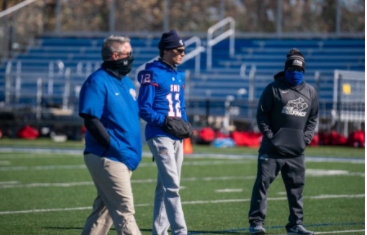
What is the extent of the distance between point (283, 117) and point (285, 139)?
0.75ft

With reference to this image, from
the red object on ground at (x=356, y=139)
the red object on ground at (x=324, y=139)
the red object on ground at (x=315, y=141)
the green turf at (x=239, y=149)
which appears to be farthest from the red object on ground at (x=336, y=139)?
the red object on ground at (x=315, y=141)

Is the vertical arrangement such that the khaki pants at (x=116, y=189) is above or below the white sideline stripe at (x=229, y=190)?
above

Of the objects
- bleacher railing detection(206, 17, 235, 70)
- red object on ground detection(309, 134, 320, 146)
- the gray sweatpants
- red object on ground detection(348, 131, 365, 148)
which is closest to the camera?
the gray sweatpants

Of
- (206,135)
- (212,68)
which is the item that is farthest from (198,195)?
(212,68)

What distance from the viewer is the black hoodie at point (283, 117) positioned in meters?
8.42

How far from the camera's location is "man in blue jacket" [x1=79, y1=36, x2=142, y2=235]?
6195 mm

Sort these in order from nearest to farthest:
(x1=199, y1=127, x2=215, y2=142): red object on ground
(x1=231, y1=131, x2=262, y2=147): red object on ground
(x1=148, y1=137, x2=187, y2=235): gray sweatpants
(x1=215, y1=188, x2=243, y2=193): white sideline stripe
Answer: (x1=148, y1=137, x2=187, y2=235): gray sweatpants
(x1=215, y1=188, x2=243, y2=193): white sideline stripe
(x1=231, y1=131, x2=262, y2=147): red object on ground
(x1=199, y1=127, x2=215, y2=142): red object on ground

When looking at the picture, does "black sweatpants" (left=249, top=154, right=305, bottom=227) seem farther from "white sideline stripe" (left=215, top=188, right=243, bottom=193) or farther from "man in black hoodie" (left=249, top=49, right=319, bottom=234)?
"white sideline stripe" (left=215, top=188, right=243, bottom=193)

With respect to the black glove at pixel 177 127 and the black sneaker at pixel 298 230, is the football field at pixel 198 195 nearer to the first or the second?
the black sneaker at pixel 298 230

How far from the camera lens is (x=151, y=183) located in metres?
13.8

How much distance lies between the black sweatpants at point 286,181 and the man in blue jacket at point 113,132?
2379 millimetres

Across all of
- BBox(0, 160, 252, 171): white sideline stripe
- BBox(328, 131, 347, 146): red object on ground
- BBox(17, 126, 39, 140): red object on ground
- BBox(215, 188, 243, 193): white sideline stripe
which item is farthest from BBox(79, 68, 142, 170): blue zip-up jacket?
BBox(17, 126, 39, 140): red object on ground

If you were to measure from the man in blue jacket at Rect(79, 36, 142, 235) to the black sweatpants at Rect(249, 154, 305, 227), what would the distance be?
7.80ft

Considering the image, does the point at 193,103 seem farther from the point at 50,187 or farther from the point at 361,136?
the point at 50,187
